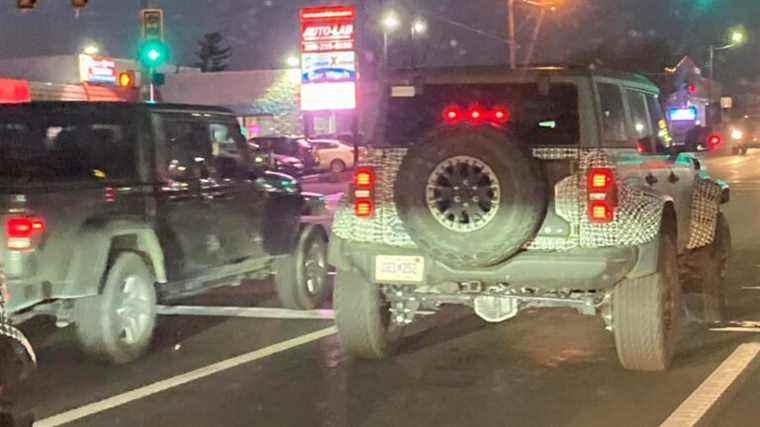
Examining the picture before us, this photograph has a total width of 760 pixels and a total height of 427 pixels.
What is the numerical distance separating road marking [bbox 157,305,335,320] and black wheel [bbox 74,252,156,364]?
1.73 metres

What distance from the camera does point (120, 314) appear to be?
7.73m

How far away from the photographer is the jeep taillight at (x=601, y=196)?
21.5 ft

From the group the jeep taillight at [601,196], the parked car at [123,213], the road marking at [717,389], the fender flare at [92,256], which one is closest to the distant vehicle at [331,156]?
the parked car at [123,213]

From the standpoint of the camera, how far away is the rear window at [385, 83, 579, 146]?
700 centimetres

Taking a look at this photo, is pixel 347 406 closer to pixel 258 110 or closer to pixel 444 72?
pixel 444 72

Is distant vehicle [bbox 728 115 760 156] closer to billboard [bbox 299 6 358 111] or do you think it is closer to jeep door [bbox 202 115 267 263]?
billboard [bbox 299 6 358 111]

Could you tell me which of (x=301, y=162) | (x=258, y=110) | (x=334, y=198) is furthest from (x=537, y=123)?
(x=258, y=110)

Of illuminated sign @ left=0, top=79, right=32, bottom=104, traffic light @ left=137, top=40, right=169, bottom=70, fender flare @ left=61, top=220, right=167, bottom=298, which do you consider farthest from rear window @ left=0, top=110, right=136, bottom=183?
illuminated sign @ left=0, top=79, right=32, bottom=104

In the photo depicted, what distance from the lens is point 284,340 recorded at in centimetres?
858

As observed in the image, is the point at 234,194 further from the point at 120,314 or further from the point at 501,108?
the point at 501,108

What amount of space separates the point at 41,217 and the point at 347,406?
242 centimetres

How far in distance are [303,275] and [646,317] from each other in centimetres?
Answer: 403

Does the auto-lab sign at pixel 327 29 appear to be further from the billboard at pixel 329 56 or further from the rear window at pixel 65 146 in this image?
the rear window at pixel 65 146

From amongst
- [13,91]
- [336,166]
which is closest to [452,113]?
[13,91]
